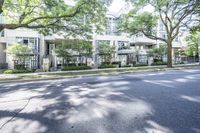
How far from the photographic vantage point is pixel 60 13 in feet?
60.7

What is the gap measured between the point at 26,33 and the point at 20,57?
5647mm

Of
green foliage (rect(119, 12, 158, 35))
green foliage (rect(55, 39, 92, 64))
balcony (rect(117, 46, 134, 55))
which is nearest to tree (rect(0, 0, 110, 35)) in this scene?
green foliage (rect(55, 39, 92, 64))

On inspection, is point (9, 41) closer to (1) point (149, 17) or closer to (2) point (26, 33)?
(2) point (26, 33)

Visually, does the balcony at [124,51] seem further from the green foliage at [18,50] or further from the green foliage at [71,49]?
the green foliage at [18,50]

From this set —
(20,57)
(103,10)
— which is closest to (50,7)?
(103,10)

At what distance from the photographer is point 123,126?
4.20 metres

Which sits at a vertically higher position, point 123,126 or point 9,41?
point 9,41

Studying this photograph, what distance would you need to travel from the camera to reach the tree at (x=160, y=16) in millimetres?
24663

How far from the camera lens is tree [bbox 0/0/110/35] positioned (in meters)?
17.5

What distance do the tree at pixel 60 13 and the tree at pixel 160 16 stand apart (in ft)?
26.8

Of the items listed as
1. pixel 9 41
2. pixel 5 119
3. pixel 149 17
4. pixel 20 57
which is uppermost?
pixel 149 17

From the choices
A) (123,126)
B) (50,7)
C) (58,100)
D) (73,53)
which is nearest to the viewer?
(123,126)

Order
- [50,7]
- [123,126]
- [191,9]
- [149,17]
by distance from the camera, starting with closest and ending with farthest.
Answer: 1. [123,126]
2. [50,7]
3. [191,9]
4. [149,17]

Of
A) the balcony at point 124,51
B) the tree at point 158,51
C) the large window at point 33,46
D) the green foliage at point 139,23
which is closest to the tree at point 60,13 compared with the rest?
the green foliage at point 139,23
